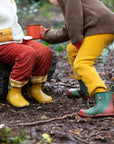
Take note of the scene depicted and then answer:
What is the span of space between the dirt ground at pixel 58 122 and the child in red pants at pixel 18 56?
0.51ft

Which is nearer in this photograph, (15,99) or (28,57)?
(28,57)

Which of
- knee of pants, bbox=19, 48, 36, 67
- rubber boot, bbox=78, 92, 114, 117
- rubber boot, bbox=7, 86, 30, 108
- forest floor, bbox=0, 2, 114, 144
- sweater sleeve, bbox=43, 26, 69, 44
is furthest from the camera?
sweater sleeve, bbox=43, 26, 69, 44

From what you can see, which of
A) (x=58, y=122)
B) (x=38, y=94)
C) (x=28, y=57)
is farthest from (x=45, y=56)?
(x=58, y=122)

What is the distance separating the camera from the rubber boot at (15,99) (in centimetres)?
305

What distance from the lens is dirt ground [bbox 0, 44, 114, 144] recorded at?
223 centimetres

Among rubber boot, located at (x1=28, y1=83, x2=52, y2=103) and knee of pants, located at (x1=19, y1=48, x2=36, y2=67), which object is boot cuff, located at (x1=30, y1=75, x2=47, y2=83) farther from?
knee of pants, located at (x1=19, y1=48, x2=36, y2=67)

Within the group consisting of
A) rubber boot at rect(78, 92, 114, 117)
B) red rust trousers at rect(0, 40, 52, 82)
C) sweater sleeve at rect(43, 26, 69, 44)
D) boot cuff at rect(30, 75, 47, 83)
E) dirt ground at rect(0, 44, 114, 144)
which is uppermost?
sweater sleeve at rect(43, 26, 69, 44)

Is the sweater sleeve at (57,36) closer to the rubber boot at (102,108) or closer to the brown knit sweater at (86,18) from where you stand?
the brown knit sweater at (86,18)

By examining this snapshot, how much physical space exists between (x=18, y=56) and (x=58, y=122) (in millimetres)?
876

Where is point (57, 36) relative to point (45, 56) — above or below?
above

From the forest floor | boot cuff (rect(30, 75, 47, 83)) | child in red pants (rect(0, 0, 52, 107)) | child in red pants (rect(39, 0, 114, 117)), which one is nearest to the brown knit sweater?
child in red pants (rect(39, 0, 114, 117))

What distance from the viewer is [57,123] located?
8.41 feet

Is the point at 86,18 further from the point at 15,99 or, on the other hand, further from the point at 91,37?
the point at 15,99

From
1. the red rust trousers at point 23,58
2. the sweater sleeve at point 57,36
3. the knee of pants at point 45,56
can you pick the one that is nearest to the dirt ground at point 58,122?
the red rust trousers at point 23,58
